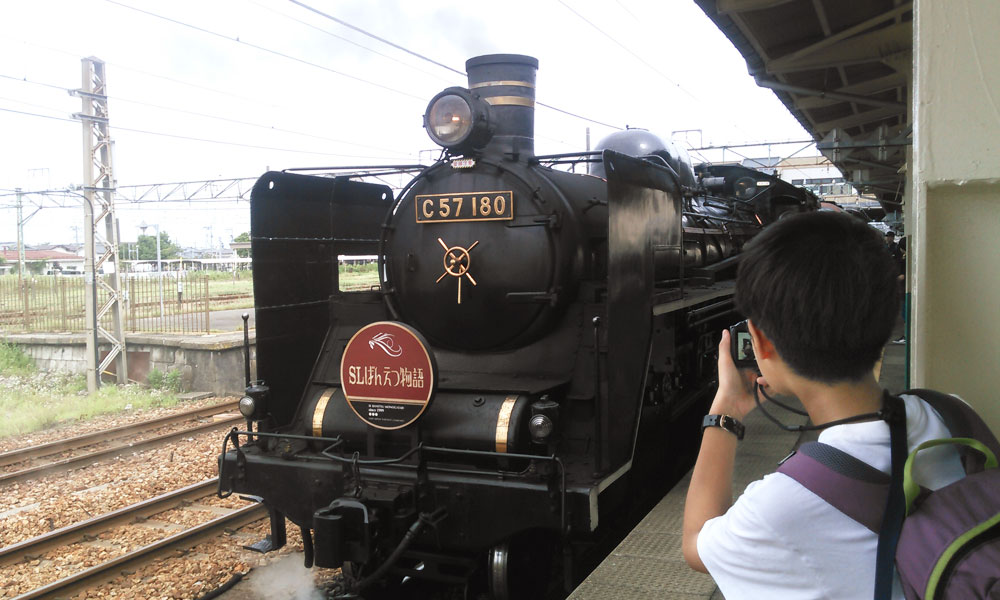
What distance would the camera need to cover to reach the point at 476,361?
4.90 meters

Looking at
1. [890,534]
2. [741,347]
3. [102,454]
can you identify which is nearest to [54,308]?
[102,454]

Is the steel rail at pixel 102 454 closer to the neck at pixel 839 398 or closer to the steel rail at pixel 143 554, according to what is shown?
the steel rail at pixel 143 554

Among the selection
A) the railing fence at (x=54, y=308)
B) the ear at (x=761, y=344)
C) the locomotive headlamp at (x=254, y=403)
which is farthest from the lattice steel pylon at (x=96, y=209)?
the ear at (x=761, y=344)

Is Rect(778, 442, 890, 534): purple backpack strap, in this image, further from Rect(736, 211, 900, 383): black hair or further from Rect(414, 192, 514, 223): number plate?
Rect(414, 192, 514, 223): number plate

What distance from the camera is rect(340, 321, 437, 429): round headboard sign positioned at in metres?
4.06

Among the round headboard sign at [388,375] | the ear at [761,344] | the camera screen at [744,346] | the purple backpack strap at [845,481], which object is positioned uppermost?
the ear at [761,344]

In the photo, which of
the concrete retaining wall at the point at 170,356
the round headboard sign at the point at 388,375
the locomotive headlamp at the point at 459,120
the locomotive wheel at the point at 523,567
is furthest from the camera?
the concrete retaining wall at the point at 170,356

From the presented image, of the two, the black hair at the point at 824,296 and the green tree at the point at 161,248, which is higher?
the green tree at the point at 161,248

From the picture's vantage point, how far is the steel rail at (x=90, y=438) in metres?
8.27

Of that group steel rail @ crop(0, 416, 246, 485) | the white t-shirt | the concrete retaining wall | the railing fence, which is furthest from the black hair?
the railing fence

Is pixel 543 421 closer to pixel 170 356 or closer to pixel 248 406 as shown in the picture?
pixel 248 406

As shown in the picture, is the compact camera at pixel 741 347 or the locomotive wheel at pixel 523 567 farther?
the locomotive wheel at pixel 523 567

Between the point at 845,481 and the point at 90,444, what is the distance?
955cm

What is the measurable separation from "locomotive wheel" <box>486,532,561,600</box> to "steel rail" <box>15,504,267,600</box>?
9.55ft
